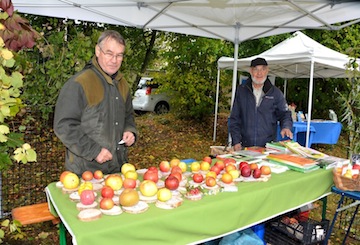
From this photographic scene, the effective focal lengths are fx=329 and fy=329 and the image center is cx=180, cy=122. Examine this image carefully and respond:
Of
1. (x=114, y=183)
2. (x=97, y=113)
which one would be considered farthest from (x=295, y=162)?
(x=97, y=113)

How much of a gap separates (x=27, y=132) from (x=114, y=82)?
7.00ft

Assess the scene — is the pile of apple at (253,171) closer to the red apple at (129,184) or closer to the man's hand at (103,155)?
the red apple at (129,184)

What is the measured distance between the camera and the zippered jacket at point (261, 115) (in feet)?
11.9

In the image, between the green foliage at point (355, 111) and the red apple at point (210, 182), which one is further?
the green foliage at point (355, 111)

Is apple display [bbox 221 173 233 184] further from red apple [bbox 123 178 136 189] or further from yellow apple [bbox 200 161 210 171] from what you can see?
red apple [bbox 123 178 136 189]

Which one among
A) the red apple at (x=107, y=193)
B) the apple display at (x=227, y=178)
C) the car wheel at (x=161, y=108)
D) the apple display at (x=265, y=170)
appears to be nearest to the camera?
the red apple at (x=107, y=193)

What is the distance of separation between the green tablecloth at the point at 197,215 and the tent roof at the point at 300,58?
2933mm

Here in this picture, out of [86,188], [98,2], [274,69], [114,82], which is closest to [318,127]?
[274,69]

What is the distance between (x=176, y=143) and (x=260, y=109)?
524 cm

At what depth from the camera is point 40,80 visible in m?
4.12

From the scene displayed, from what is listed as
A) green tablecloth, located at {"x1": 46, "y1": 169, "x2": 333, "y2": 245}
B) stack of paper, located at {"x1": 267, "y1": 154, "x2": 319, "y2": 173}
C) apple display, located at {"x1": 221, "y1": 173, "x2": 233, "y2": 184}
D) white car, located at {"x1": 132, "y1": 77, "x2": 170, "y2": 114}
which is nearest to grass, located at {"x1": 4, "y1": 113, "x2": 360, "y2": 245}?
white car, located at {"x1": 132, "y1": 77, "x2": 170, "y2": 114}

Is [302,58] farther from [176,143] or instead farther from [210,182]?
[210,182]

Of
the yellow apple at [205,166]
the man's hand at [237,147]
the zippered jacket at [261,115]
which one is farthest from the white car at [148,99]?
the yellow apple at [205,166]

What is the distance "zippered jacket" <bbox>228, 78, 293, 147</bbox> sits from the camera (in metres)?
3.64
